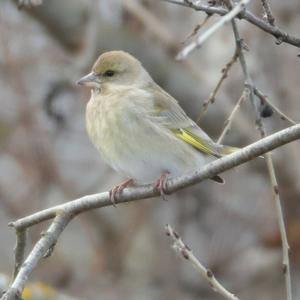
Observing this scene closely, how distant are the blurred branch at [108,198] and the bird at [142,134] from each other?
561 mm

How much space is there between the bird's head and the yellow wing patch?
17.3 inches

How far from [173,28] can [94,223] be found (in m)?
2.21

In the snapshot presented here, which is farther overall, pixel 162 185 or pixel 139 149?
pixel 139 149

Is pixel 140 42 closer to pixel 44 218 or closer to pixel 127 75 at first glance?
pixel 127 75

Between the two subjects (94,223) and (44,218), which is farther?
(94,223)

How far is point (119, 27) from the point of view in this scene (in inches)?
316

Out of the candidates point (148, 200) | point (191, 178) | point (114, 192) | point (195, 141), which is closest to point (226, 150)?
point (195, 141)

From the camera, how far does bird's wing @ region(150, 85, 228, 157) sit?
5000mm

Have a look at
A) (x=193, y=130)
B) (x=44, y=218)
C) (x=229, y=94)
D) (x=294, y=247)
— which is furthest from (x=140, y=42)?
(x=44, y=218)

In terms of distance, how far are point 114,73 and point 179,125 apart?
21.7 inches

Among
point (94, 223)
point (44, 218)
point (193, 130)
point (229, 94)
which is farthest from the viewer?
point (94, 223)

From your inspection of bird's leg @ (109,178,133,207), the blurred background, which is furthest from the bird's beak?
the blurred background

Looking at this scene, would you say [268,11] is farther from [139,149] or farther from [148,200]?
[148,200]

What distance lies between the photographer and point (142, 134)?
15.9ft
